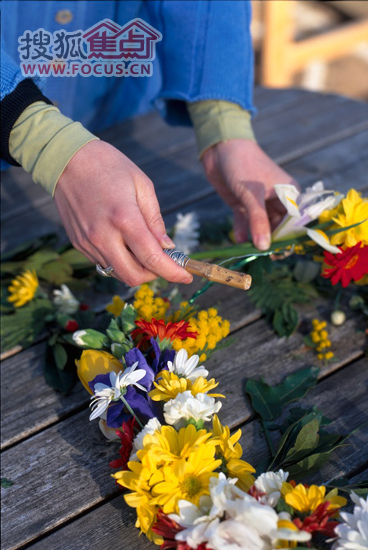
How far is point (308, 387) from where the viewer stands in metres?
0.85

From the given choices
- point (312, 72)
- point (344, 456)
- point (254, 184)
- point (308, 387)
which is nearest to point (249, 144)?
point (254, 184)

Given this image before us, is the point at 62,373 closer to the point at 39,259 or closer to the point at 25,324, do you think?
the point at 25,324

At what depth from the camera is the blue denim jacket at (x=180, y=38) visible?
1177 millimetres

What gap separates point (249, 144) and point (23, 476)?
0.74 m

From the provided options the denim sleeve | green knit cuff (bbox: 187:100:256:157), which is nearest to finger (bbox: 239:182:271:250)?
green knit cuff (bbox: 187:100:256:157)

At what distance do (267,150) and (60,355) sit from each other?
88cm

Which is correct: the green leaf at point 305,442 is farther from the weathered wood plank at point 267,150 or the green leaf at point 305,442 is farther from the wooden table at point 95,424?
the weathered wood plank at point 267,150

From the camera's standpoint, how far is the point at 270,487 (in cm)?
61

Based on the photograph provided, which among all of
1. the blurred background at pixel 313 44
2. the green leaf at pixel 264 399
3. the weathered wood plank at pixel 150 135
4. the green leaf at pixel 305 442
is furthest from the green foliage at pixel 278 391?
the blurred background at pixel 313 44

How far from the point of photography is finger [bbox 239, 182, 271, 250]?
99 centimetres

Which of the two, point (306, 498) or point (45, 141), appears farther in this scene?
point (45, 141)

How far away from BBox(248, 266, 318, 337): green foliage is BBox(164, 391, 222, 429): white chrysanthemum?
0.34m

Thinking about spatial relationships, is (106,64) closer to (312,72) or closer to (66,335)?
(66,335)

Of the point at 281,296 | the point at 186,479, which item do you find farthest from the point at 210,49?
the point at 186,479
